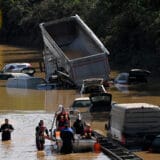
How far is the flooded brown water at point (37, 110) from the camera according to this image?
79.7ft

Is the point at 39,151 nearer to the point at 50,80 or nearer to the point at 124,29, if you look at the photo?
the point at 50,80

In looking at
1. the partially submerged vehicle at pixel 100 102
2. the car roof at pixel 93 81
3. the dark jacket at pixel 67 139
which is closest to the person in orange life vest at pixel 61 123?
the dark jacket at pixel 67 139

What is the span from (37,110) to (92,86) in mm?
6129

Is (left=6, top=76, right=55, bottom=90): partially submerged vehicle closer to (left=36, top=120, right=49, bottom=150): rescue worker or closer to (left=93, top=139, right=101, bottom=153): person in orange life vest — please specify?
(left=36, top=120, right=49, bottom=150): rescue worker

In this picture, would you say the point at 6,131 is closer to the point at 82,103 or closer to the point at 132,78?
the point at 82,103

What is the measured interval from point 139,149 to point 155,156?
1.42m

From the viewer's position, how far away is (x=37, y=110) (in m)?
39.7

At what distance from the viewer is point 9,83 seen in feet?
183

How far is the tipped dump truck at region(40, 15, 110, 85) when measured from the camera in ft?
160

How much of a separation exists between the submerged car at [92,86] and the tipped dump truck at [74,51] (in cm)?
297

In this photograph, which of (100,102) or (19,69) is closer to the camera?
(100,102)

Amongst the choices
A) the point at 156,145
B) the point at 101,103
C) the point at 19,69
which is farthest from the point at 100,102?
the point at 19,69

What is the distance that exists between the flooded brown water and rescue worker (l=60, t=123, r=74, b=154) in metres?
0.31

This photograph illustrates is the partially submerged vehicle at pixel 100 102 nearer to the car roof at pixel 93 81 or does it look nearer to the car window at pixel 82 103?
the car window at pixel 82 103
